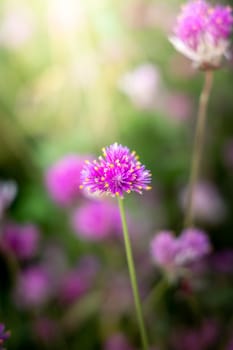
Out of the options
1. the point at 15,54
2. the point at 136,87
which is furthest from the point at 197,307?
the point at 15,54

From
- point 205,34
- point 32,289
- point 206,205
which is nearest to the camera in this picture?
point 205,34

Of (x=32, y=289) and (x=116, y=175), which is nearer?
(x=116, y=175)

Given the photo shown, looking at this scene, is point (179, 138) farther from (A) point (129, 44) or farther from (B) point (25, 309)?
(B) point (25, 309)

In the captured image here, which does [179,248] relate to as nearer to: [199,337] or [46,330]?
[199,337]

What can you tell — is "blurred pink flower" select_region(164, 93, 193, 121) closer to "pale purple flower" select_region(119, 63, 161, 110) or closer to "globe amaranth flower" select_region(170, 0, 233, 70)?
"pale purple flower" select_region(119, 63, 161, 110)

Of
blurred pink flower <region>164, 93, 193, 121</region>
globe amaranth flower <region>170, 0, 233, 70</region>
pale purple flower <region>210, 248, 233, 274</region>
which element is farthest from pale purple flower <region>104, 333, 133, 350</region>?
blurred pink flower <region>164, 93, 193, 121</region>

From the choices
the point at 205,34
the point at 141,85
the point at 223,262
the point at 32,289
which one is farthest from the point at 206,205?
the point at 205,34
